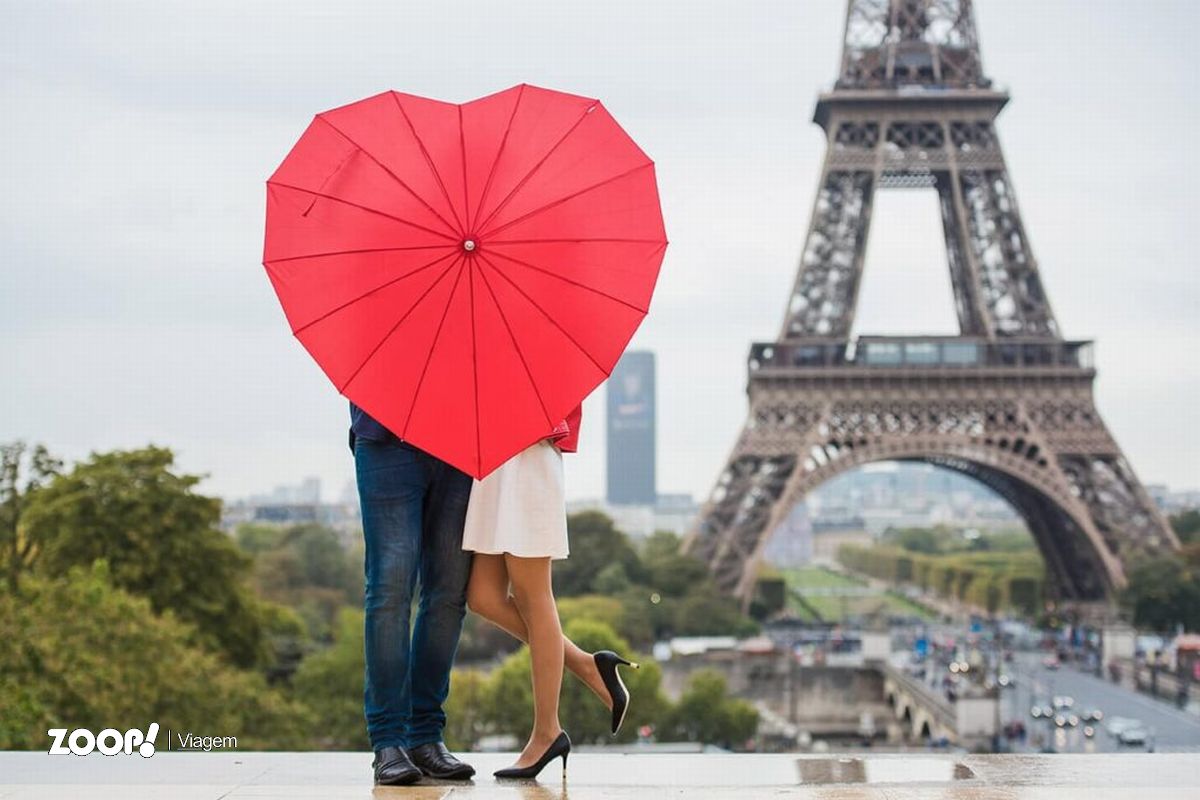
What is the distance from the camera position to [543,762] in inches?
211

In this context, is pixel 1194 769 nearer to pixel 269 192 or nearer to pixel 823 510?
pixel 269 192

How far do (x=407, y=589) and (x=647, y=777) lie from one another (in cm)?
107

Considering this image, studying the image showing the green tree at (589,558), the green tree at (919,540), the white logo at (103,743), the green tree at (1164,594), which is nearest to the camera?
the white logo at (103,743)

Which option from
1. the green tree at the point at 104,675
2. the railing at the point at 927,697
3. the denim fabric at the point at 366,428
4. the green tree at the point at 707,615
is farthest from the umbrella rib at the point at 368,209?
the green tree at the point at 707,615

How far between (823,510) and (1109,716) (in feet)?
445

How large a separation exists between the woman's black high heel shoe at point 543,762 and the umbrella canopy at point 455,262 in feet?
3.76

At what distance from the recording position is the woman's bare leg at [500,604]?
5.37 metres

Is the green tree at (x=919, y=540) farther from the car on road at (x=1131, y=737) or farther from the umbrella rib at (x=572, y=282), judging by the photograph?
the umbrella rib at (x=572, y=282)

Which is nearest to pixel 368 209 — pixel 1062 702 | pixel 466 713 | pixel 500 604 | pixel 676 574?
pixel 500 604

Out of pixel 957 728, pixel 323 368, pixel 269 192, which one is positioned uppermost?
pixel 269 192

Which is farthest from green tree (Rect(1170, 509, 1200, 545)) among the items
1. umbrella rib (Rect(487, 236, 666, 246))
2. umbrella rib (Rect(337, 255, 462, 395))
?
umbrella rib (Rect(337, 255, 462, 395))

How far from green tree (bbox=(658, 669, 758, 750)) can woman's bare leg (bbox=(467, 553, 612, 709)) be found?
34.2m

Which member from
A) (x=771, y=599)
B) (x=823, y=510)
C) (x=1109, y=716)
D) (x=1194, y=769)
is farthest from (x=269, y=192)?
(x=823, y=510)

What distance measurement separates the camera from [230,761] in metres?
5.77
